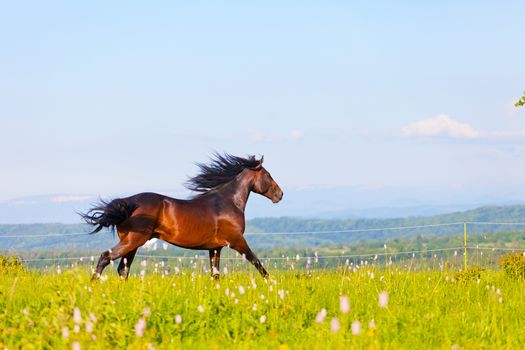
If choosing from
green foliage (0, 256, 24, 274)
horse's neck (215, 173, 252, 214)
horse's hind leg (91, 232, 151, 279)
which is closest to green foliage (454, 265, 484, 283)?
horse's neck (215, 173, 252, 214)

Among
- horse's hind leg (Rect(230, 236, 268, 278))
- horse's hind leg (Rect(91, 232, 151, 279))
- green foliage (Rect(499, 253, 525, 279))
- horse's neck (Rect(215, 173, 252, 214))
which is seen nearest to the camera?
horse's hind leg (Rect(91, 232, 151, 279))

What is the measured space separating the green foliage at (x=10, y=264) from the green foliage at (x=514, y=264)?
31.4 ft

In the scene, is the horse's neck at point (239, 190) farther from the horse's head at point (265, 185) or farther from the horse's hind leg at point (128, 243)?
the horse's hind leg at point (128, 243)

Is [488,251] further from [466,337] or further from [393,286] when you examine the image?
[466,337]

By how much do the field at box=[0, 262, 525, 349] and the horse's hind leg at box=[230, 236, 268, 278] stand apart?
2.17m

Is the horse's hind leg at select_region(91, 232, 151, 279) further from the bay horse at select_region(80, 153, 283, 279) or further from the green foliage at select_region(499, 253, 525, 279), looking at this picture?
the green foliage at select_region(499, 253, 525, 279)

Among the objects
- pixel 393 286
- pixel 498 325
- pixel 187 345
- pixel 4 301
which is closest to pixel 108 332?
pixel 187 345

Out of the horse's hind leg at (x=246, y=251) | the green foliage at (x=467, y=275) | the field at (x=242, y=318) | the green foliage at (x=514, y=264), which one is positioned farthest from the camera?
the green foliage at (x=514, y=264)

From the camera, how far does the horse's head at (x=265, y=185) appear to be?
50.5 feet

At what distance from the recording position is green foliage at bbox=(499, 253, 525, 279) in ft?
48.7

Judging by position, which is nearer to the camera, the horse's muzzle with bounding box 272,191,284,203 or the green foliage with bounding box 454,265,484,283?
the green foliage with bounding box 454,265,484,283

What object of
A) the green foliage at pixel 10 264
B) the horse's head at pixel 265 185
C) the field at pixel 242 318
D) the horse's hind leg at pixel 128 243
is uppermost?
the horse's head at pixel 265 185

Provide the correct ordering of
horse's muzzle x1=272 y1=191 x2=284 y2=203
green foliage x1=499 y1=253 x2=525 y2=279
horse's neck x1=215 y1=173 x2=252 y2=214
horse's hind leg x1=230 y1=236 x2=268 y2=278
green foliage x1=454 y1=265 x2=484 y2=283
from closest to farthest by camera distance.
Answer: green foliage x1=454 y1=265 x2=484 y2=283 → horse's hind leg x1=230 y1=236 x2=268 y2=278 → green foliage x1=499 y1=253 x2=525 y2=279 → horse's neck x1=215 y1=173 x2=252 y2=214 → horse's muzzle x1=272 y1=191 x2=284 y2=203

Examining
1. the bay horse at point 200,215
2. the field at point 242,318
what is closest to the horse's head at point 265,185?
the bay horse at point 200,215
